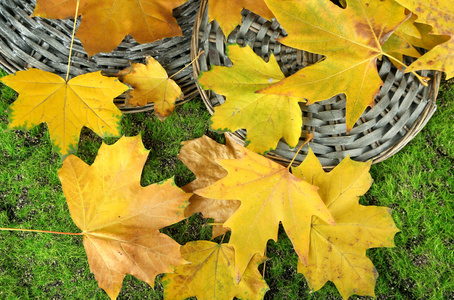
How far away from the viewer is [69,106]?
119cm

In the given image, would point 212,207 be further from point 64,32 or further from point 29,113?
point 64,32

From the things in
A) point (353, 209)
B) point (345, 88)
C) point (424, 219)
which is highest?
point (345, 88)

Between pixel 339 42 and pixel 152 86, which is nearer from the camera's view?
pixel 339 42

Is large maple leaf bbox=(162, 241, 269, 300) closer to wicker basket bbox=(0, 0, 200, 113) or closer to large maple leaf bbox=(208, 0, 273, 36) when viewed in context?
wicker basket bbox=(0, 0, 200, 113)

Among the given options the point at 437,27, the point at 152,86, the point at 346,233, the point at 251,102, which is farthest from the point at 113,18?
the point at 346,233

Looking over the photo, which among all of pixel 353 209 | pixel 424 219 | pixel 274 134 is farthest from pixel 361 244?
pixel 274 134

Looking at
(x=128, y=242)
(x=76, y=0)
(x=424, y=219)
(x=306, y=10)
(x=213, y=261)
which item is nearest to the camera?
(x=306, y=10)

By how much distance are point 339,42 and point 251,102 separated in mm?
312

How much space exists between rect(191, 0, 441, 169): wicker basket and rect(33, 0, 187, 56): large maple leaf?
13cm

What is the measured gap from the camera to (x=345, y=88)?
1.01m

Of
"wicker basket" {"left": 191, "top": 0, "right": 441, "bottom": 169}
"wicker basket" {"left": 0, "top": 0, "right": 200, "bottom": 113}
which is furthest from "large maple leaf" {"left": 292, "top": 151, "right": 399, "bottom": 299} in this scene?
"wicker basket" {"left": 0, "top": 0, "right": 200, "bottom": 113}

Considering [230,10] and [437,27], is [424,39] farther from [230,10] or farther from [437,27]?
[230,10]

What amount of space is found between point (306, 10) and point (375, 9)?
0.19 m

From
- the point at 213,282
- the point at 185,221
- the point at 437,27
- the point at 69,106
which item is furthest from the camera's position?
the point at 185,221
